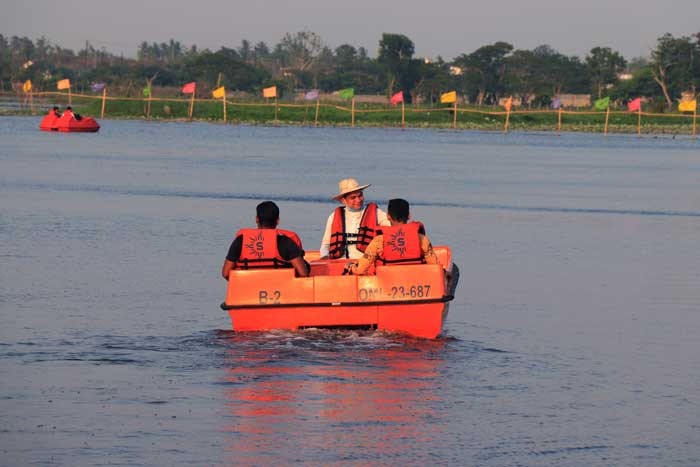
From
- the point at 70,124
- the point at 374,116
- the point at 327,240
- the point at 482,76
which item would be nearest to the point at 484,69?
the point at 482,76

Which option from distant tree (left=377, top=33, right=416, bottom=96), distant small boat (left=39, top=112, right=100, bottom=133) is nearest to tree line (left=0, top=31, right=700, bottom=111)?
distant tree (left=377, top=33, right=416, bottom=96)

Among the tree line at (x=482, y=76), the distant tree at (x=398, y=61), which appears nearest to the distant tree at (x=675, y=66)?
the tree line at (x=482, y=76)

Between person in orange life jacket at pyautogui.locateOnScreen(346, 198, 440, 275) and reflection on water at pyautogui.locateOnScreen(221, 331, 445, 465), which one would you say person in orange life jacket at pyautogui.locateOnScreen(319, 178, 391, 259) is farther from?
reflection on water at pyautogui.locateOnScreen(221, 331, 445, 465)

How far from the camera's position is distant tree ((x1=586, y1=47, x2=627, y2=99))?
154 meters

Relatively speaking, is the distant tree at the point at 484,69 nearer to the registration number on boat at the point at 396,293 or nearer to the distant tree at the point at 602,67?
the distant tree at the point at 602,67

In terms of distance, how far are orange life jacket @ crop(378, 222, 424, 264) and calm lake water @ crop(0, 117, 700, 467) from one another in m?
0.78

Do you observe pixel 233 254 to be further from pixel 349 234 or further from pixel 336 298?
pixel 349 234

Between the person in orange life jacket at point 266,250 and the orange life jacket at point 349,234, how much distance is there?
1.02 meters

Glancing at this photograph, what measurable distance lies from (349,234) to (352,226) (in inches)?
3.5

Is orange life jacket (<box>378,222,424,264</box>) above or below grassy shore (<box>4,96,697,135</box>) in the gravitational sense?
above

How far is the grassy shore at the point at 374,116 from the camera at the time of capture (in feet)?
333

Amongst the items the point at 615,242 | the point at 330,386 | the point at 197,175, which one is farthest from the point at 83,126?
the point at 330,386

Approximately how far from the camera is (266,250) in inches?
554

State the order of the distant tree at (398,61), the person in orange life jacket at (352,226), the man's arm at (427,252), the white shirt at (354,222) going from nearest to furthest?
the man's arm at (427,252) → the person in orange life jacket at (352,226) → the white shirt at (354,222) → the distant tree at (398,61)
